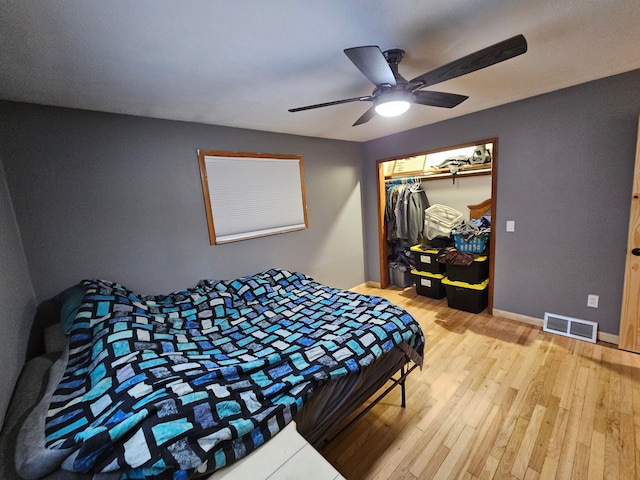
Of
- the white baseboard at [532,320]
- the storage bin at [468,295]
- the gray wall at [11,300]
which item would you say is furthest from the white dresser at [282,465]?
the white baseboard at [532,320]

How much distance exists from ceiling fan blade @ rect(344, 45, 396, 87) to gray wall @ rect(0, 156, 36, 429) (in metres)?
2.06

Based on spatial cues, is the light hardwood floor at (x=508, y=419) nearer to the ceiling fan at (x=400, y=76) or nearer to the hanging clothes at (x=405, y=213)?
the hanging clothes at (x=405, y=213)

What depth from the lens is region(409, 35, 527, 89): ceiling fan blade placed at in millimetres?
1104

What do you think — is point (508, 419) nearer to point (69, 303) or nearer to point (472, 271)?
point (472, 271)

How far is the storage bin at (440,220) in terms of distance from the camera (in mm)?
3643

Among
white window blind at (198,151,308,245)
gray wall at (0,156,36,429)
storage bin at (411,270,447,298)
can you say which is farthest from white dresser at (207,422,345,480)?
storage bin at (411,270,447,298)

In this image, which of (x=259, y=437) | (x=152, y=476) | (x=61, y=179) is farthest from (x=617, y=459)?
(x=61, y=179)

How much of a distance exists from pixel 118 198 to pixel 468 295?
366cm

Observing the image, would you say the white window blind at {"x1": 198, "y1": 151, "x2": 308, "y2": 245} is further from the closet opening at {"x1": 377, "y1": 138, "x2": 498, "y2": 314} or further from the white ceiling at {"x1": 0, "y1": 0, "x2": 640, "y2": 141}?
the closet opening at {"x1": 377, "y1": 138, "x2": 498, "y2": 314}

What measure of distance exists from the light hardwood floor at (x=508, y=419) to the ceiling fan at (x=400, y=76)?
2.03m

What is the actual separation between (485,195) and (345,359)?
3.53 metres

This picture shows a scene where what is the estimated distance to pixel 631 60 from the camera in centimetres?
179

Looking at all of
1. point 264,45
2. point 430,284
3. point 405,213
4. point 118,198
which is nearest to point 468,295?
point 430,284

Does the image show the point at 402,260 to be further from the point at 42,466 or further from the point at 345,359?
the point at 42,466
